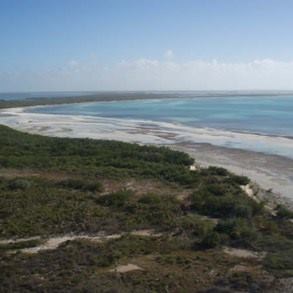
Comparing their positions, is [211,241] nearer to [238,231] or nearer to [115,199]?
[238,231]

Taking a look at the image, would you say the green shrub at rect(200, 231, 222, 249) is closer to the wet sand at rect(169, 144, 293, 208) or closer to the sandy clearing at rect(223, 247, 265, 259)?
the sandy clearing at rect(223, 247, 265, 259)

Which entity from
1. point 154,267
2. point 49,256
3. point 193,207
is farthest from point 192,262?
point 193,207

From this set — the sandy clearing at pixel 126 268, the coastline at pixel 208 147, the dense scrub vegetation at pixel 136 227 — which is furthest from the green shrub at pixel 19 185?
the coastline at pixel 208 147

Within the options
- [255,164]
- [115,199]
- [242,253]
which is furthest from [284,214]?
[255,164]

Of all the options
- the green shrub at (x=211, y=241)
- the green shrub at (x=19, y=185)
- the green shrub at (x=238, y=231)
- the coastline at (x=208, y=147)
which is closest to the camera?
the green shrub at (x=211, y=241)

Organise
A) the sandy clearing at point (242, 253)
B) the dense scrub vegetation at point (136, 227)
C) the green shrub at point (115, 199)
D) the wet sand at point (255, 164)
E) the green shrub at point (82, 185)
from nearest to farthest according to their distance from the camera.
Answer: the dense scrub vegetation at point (136, 227) < the sandy clearing at point (242, 253) < the green shrub at point (115, 199) < the green shrub at point (82, 185) < the wet sand at point (255, 164)

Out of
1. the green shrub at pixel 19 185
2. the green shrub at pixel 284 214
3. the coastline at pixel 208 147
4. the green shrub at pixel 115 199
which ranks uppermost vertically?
the green shrub at pixel 19 185

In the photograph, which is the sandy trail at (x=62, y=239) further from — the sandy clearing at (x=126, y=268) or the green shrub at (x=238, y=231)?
the sandy clearing at (x=126, y=268)

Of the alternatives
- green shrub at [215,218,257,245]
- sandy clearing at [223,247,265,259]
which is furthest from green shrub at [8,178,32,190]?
sandy clearing at [223,247,265,259]
